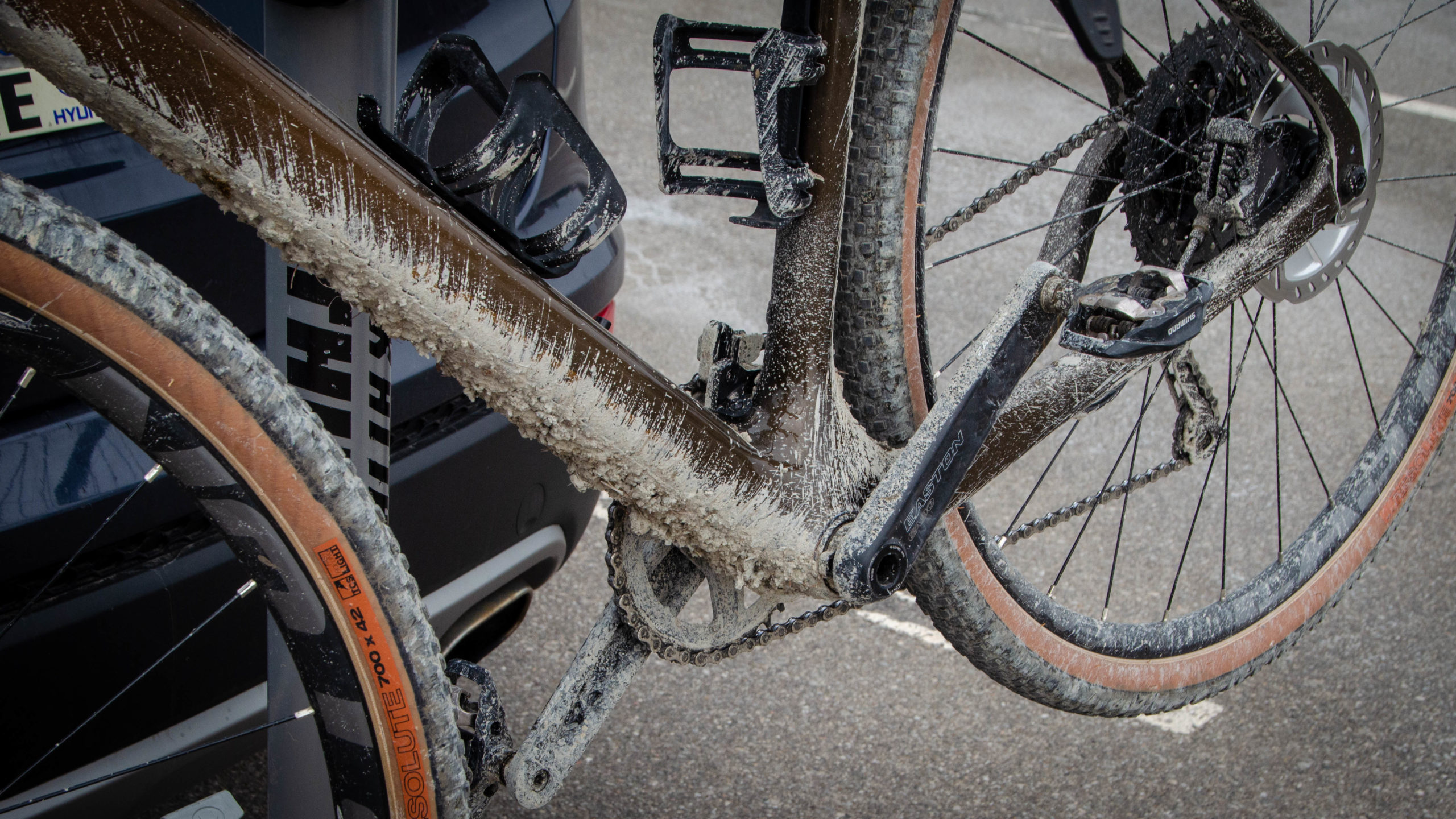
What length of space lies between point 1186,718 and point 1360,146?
111 centimetres

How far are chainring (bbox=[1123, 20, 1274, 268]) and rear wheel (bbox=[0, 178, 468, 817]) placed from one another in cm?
123

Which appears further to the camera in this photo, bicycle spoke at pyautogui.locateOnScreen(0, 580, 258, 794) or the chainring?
the chainring

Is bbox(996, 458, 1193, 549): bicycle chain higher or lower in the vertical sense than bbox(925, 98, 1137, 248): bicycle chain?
lower

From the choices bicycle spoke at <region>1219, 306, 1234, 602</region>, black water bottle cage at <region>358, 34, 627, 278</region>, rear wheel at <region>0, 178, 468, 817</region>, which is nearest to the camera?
rear wheel at <region>0, 178, 468, 817</region>

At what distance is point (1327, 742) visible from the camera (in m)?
2.11

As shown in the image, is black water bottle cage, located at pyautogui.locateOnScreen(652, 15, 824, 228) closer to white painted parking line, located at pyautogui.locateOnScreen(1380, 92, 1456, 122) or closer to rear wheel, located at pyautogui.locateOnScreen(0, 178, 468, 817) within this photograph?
rear wheel, located at pyautogui.locateOnScreen(0, 178, 468, 817)

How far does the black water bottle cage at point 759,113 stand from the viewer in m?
1.24

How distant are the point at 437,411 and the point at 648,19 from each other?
5.27 m

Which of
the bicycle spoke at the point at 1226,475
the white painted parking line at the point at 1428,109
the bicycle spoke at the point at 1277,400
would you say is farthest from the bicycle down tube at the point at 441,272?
the white painted parking line at the point at 1428,109

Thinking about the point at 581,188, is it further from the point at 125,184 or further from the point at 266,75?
the point at 266,75

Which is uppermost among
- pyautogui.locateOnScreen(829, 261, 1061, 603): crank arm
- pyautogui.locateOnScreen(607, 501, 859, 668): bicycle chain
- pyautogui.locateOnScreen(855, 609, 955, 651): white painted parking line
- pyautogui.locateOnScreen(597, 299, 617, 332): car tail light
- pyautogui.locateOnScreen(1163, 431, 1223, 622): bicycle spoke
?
pyautogui.locateOnScreen(829, 261, 1061, 603): crank arm

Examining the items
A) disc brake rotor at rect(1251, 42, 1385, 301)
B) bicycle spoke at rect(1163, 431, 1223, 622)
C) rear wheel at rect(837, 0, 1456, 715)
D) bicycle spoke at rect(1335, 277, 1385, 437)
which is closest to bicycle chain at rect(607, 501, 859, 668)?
rear wheel at rect(837, 0, 1456, 715)

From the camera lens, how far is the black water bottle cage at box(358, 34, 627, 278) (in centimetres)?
108

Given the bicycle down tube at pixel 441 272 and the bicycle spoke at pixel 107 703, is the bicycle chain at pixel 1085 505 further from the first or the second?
the bicycle spoke at pixel 107 703
